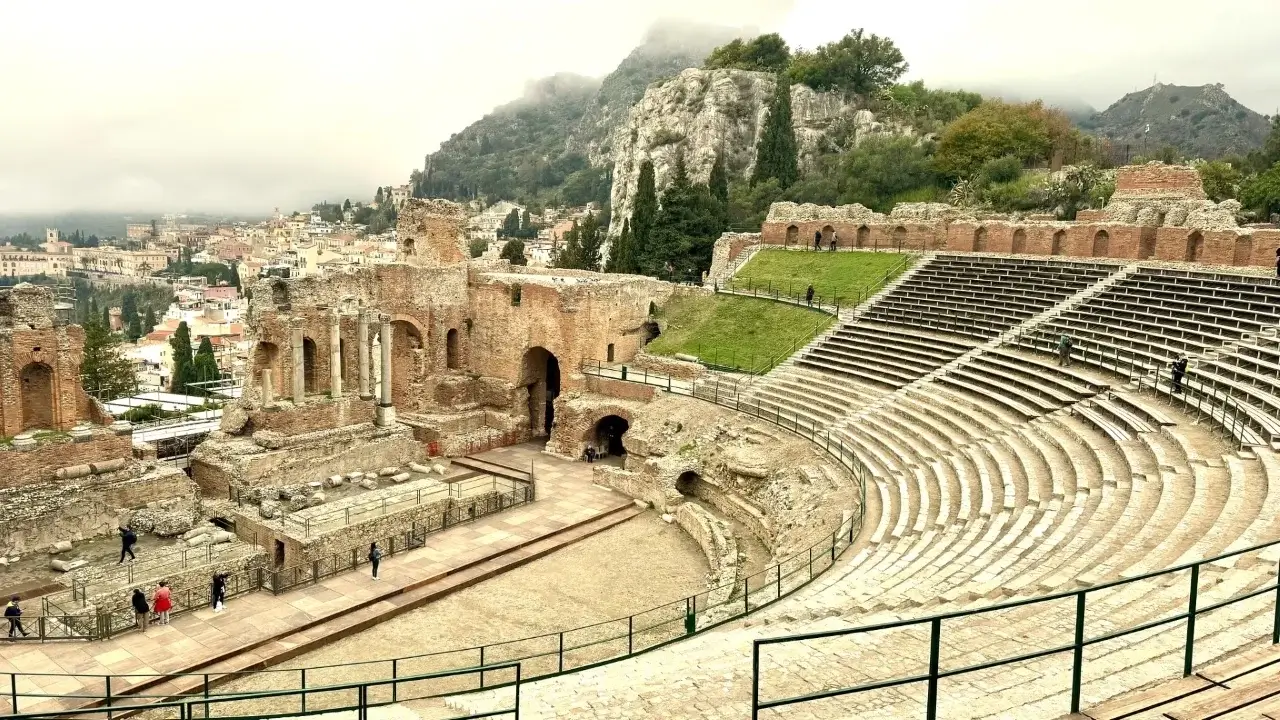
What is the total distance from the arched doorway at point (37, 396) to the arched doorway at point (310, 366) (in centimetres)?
721

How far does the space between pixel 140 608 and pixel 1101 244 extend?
34425mm

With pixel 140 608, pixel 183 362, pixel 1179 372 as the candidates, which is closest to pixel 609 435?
pixel 140 608

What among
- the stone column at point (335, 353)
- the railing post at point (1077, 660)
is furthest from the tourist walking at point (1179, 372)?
the stone column at point (335, 353)

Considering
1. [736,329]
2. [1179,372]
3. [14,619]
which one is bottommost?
[14,619]

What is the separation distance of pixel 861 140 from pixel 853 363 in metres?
38.5

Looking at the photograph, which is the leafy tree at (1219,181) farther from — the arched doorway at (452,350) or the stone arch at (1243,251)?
the arched doorway at (452,350)

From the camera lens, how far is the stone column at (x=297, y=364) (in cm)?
2762

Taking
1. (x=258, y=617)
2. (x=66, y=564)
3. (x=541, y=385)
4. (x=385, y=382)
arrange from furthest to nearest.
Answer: (x=541, y=385) < (x=385, y=382) < (x=66, y=564) < (x=258, y=617)

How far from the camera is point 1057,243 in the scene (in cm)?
3678

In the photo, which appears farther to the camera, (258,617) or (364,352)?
(364,352)

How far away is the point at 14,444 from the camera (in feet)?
69.7

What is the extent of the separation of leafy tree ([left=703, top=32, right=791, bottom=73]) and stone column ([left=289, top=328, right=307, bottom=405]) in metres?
62.5

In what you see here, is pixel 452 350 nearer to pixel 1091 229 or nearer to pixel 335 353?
pixel 335 353

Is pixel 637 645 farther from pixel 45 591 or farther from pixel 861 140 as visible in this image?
pixel 861 140
